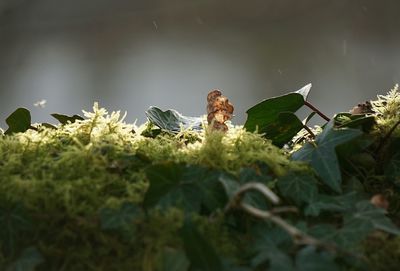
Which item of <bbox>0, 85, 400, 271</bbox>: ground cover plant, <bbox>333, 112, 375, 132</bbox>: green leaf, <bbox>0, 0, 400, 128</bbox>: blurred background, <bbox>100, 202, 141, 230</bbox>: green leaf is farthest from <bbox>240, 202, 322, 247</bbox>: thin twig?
<bbox>0, 0, 400, 128</bbox>: blurred background

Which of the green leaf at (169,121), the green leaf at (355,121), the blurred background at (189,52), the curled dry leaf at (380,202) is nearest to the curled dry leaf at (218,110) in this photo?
the green leaf at (169,121)

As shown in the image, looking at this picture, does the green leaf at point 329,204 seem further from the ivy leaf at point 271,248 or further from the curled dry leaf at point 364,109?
the curled dry leaf at point 364,109

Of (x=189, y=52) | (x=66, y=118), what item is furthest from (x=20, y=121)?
(x=189, y=52)

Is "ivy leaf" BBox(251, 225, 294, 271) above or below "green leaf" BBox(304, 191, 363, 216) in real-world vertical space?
below

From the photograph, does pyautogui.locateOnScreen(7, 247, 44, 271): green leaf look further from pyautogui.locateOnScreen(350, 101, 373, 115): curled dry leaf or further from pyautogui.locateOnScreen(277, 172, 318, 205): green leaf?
pyautogui.locateOnScreen(350, 101, 373, 115): curled dry leaf

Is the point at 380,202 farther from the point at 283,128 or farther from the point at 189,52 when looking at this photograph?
the point at 189,52

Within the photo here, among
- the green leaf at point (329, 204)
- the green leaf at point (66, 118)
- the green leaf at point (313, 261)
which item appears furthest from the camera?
the green leaf at point (66, 118)
